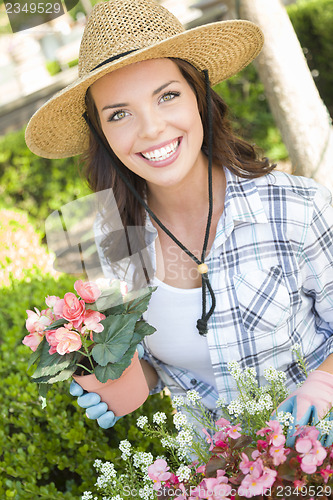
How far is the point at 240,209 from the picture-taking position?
1855 mm

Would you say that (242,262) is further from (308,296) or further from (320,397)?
(320,397)

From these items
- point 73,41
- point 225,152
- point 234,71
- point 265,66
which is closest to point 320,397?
point 225,152

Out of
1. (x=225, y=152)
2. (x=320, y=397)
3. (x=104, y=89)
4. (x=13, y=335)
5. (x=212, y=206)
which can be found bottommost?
(x=13, y=335)

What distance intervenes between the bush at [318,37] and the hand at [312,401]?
6.09 m

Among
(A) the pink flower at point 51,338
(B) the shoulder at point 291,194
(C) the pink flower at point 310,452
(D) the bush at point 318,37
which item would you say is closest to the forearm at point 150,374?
(A) the pink flower at point 51,338

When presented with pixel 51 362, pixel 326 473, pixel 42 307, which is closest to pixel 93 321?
pixel 51 362

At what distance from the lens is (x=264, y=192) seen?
190 cm

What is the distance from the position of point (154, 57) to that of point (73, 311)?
3.10ft

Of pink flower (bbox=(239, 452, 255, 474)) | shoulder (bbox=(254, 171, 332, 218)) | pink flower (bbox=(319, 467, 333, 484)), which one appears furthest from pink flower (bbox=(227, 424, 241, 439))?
shoulder (bbox=(254, 171, 332, 218))

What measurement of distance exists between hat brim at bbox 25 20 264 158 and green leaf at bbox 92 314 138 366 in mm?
820

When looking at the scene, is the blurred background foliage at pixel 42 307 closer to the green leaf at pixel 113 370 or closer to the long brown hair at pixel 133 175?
the long brown hair at pixel 133 175

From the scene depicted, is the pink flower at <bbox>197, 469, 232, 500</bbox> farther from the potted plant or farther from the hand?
the potted plant

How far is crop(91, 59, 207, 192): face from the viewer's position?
1672 mm

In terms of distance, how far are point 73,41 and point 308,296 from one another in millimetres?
19337
